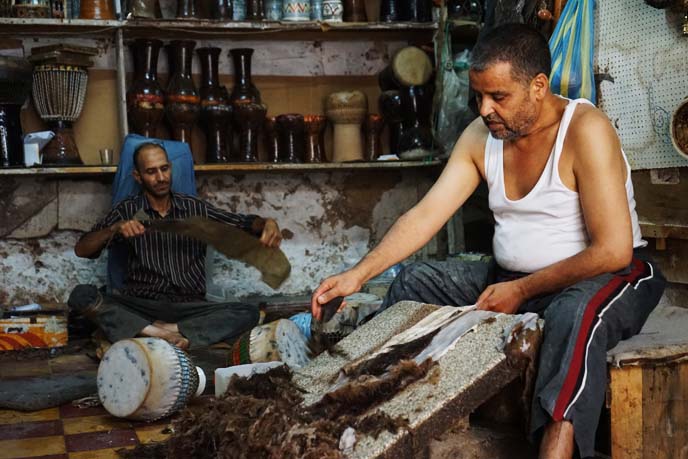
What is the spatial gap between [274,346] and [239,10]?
268 cm

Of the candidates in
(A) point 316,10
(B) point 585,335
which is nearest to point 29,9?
(A) point 316,10

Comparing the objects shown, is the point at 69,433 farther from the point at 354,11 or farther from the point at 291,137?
the point at 354,11

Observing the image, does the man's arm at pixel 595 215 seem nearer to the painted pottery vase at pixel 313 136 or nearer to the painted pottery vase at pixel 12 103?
the painted pottery vase at pixel 313 136

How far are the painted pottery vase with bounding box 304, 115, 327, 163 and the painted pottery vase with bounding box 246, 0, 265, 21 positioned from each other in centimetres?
69

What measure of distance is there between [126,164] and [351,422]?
128 inches

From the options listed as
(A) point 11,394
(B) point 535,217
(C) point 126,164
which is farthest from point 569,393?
(C) point 126,164

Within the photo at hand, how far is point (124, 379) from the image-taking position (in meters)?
3.28

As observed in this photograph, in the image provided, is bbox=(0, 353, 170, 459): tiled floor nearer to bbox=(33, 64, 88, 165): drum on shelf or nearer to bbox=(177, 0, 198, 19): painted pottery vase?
bbox=(33, 64, 88, 165): drum on shelf

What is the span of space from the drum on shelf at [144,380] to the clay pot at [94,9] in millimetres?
2663

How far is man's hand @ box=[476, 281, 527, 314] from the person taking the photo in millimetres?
2699

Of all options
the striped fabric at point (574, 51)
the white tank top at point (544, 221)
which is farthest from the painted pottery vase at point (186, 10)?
the white tank top at point (544, 221)

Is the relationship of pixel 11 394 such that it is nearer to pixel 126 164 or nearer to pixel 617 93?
pixel 126 164

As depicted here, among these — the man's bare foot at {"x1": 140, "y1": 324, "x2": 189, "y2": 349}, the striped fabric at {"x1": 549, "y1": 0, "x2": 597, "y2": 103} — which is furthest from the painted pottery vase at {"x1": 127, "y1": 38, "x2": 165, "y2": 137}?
the striped fabric at {"x1": 549, "y1": 0, "x2": 597, "y2": 103}

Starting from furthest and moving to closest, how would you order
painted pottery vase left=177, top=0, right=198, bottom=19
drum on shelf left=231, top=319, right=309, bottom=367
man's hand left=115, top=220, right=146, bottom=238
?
painted pottery vase left=177, top=0, right=198, bottom=19 → man's hand left=115, top=220, right=146, bottom=238 → drum on shelf left=231, top=319, right=309, bottom=367
